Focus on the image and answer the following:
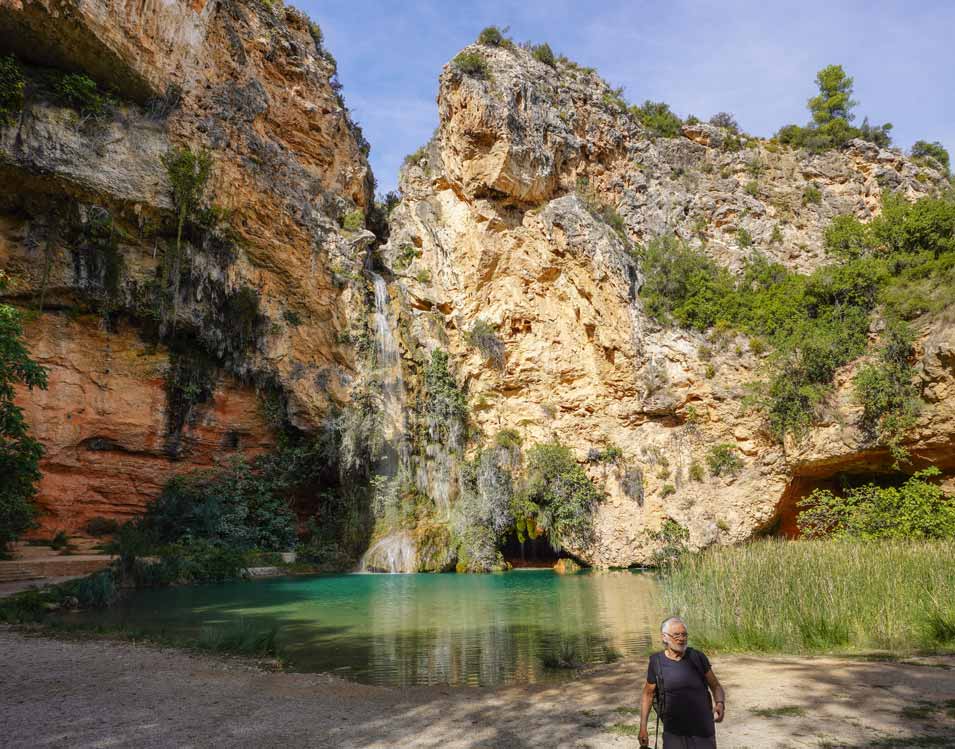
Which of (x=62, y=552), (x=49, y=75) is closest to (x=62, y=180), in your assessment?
(x=49, y=75)

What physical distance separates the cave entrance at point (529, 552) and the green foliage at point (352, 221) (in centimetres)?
1516

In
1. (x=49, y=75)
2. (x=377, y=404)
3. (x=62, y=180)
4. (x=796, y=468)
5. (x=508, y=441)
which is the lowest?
(x=796, y=468)

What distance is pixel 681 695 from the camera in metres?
3.21

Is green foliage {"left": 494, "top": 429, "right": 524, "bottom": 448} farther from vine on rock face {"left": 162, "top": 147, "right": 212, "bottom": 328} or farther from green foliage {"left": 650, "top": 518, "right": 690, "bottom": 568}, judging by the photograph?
vine on rock face {"left": 162, "top": 147, "right": 212, "bottom": 328}

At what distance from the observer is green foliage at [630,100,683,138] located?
101 feet

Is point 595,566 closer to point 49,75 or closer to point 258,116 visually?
point 258,116

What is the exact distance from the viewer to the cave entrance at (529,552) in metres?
24.6

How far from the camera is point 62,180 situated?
18281mm

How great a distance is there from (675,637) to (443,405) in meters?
21.8

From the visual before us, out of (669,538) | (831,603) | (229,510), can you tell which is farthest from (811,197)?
(229,510)

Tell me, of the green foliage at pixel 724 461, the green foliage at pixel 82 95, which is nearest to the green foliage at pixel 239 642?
the green foliage at pixel 724 461

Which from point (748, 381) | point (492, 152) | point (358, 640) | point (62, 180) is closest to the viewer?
point (358, 640)

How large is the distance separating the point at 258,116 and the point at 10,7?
28.5 feet

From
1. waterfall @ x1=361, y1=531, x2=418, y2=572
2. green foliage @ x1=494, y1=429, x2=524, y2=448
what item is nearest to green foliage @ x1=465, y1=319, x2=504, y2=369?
green foliage @ x1=494, y1=429, x2=524, y2=448
